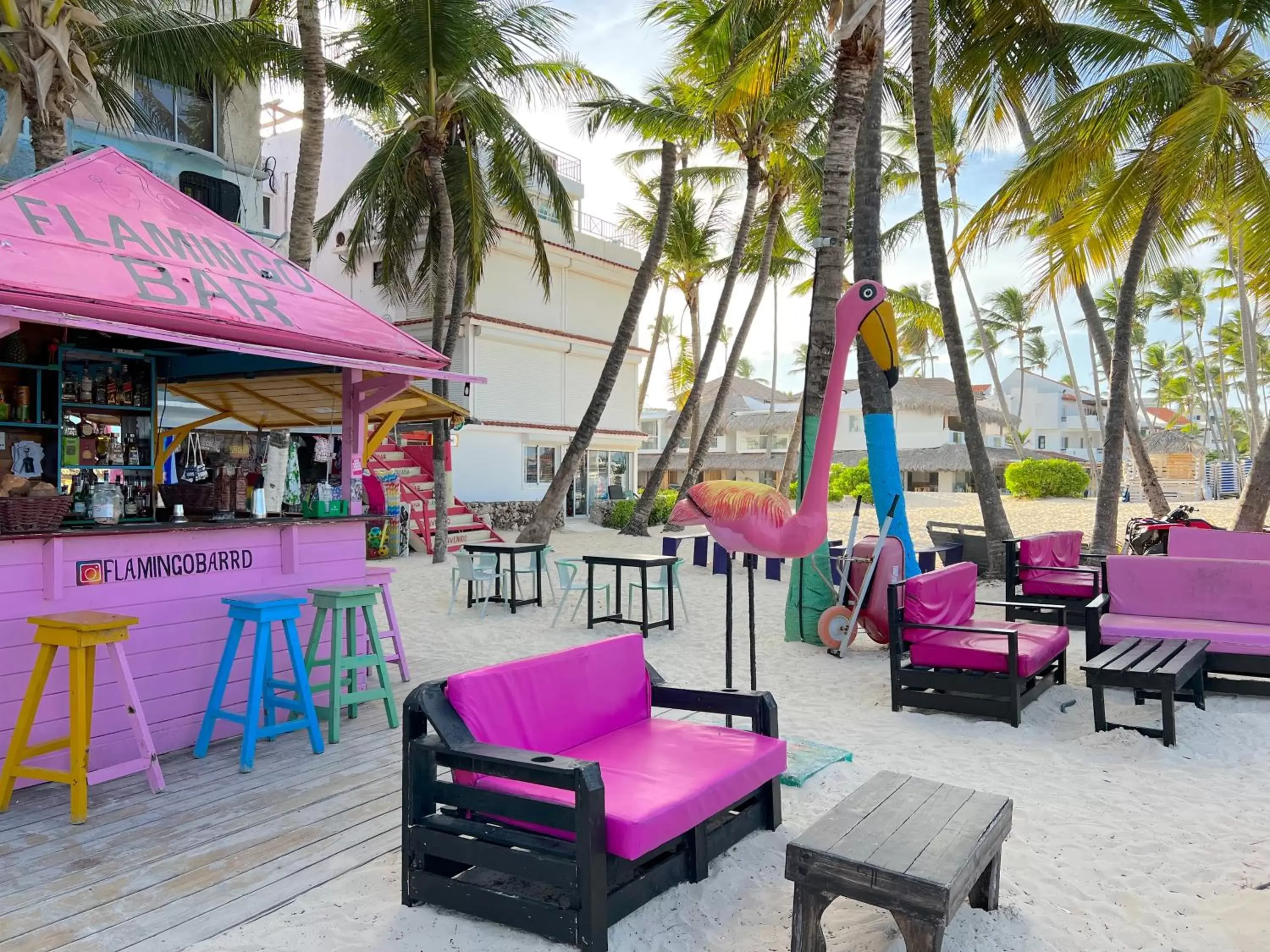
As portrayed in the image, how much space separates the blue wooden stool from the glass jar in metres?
0.77

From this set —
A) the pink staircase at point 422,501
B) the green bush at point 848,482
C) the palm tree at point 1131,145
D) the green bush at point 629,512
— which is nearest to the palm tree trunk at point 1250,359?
the palm tree at point 1131,145

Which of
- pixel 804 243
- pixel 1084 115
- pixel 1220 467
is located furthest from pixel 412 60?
pixel 1220 467

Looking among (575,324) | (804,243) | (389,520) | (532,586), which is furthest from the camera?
(804,243)

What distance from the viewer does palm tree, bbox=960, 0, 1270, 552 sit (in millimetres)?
11203

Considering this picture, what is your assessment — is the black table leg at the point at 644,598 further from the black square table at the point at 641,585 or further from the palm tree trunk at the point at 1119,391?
the palm tree trunk at the point at 1119,391

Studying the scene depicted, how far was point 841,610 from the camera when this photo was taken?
8.10 m

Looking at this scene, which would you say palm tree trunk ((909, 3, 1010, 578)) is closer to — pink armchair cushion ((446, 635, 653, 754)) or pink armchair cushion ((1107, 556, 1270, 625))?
pink armchair cushion ((1107, 556, 1270, 625))

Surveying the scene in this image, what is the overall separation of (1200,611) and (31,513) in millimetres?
7884

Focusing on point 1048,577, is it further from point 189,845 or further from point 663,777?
point 189,845

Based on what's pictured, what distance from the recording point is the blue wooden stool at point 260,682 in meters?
4.94

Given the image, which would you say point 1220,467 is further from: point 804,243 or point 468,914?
point 468,914

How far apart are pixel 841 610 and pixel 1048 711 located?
2.14 meters

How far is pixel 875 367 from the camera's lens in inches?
380

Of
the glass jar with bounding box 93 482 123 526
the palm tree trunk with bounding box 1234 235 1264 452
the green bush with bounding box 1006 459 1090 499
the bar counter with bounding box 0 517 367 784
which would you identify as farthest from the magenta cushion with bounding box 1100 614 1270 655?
the green bush with bounding box 1006 459 1090 499
